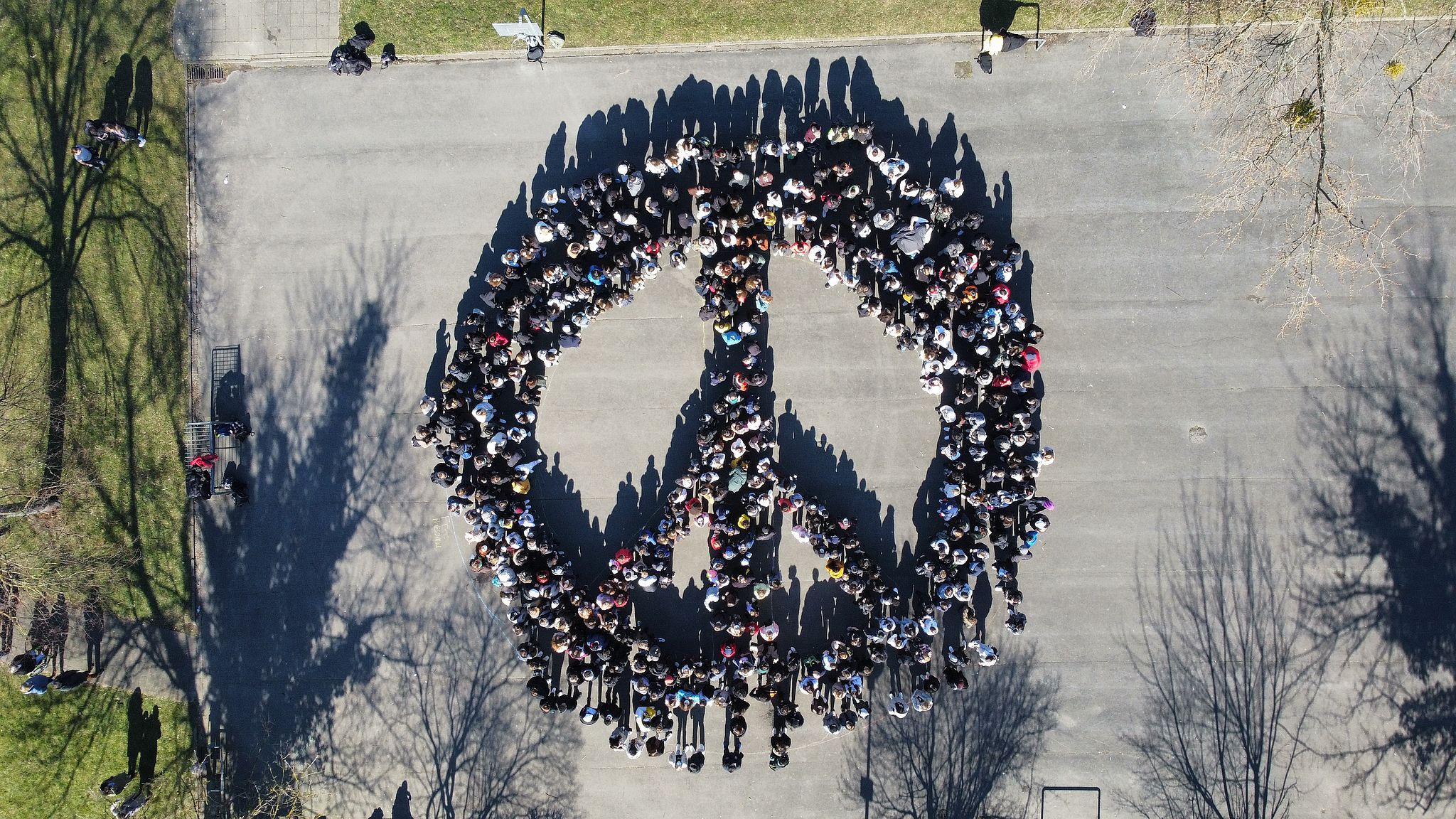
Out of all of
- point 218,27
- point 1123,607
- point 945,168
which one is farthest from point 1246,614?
point 218,27

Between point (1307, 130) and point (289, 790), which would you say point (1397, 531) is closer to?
point (1307, 130)

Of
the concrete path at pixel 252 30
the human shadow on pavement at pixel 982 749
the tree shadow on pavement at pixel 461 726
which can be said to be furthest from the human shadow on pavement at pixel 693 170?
the concrete path at pixel 252 30

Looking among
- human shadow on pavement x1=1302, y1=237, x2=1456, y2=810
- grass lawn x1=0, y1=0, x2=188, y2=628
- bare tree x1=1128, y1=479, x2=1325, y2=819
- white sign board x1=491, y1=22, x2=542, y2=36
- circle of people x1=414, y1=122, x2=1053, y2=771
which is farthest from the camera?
grass lawn x1=0, y1=0, x2=188, y2=628

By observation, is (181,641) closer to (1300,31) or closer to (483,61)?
(483,61)

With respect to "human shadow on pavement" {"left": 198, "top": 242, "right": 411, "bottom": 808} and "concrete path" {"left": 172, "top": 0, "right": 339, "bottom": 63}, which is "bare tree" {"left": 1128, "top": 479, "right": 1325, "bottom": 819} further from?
"concrete path" {"left": 172, "top": 0, "right": 339, "bottom": 63}

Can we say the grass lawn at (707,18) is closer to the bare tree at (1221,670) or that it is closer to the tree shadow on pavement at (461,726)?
the bare tree at (1221,670)

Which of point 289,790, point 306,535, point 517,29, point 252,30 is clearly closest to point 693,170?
point 517,29

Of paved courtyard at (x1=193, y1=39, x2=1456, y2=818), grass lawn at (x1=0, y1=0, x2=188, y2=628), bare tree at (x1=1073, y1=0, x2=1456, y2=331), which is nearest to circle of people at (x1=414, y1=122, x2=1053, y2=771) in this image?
paved courtyard at (x1=193, y1=39, x2=1456, y2=818)
